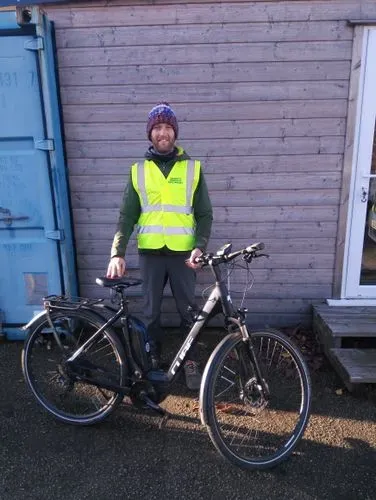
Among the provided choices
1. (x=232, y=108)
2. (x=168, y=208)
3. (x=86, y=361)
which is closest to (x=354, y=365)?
(x=168, y=208)

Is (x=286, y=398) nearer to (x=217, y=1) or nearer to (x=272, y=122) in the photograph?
(x=272, y=122)

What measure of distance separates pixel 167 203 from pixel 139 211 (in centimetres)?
25

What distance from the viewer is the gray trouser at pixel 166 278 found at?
325 centimetres

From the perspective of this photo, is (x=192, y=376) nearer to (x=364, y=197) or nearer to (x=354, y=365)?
(x=354, y=365)

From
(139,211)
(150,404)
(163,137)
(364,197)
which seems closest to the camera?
(150,404)

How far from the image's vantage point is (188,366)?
3.48 meters

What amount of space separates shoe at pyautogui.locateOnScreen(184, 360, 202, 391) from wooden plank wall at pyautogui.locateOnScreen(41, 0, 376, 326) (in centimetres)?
96

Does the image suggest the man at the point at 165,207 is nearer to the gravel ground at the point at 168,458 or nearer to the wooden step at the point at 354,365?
the gravel ground at the point at 168,458

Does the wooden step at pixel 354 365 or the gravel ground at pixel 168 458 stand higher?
the wooden step at pixel 354 365

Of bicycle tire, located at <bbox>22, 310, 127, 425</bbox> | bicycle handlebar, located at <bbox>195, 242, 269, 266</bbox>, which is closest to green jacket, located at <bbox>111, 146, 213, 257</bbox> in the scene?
bicycle handlebar, located at <bbox>195, 242, 269, 266</bbox>

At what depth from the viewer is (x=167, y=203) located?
308 centimetres

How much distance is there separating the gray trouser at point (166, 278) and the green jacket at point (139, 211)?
8cm

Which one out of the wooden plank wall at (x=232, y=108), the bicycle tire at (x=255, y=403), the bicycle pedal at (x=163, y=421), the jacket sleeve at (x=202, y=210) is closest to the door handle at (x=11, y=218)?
the wooden plank wall at (x=232, y=108)

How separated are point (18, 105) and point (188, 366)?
102 inches
